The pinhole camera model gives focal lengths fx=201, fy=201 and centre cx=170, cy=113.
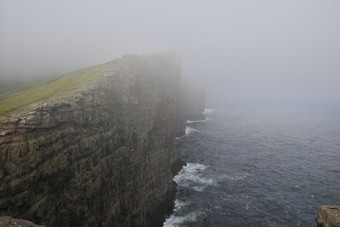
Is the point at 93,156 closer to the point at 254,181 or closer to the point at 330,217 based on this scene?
the point at 330,217

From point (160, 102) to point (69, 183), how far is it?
101 ft

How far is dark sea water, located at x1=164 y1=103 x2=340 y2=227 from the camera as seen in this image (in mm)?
47281

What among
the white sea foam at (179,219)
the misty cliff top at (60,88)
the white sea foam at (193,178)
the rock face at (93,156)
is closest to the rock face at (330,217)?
the white sea foam at (179,219)

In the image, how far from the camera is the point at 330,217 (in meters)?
37.1

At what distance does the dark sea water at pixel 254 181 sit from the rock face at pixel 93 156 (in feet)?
33.1

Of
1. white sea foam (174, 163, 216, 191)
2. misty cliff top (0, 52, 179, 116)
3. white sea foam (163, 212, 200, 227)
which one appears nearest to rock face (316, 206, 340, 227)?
white sea foam (163, 212, 200, 227)

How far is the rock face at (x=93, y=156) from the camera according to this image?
21203 mm

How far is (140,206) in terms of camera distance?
4028 centimetres

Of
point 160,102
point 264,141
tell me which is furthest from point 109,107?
point 264,141

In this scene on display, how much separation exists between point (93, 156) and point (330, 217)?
1711 inches

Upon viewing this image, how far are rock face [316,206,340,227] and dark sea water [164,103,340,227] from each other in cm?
547

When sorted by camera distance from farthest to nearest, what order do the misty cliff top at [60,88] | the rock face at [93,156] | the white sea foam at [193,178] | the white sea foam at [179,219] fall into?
the white sea foam at [193,178] → the white sea foam at [179,219] → the misty cliff top at [60,88] → the rock face at [93,156]

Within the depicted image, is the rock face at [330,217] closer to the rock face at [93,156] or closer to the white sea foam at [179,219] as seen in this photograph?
the white sea foam at [179,219]

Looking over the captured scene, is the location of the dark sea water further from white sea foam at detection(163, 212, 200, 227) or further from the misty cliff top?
the misty cliff top
